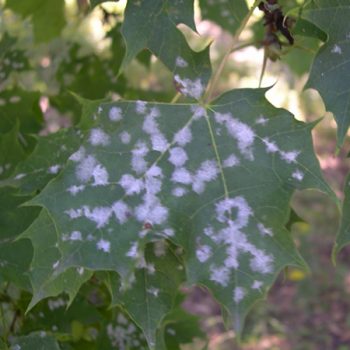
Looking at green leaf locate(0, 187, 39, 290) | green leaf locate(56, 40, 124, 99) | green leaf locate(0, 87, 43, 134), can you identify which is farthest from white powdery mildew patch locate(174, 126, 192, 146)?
green leaf locate(56, 40, 124, 99)

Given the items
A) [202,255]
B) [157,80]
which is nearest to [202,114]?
[202,255]

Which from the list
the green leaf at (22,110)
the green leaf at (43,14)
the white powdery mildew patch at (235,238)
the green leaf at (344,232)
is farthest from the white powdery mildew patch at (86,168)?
the green leaf at (43,14)

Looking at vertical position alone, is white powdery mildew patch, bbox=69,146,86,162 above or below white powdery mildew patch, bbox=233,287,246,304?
above

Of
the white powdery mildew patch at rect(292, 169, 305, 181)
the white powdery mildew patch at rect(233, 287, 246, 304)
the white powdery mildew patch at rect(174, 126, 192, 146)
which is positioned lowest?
the white powdery mildew patch at rect(233, 287, 246, 304)

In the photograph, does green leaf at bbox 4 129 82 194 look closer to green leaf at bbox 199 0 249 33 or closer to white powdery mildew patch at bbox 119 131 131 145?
white powdery mildew patch at bbox 119 131 131 145

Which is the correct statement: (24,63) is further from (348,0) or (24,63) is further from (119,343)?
(348,0)

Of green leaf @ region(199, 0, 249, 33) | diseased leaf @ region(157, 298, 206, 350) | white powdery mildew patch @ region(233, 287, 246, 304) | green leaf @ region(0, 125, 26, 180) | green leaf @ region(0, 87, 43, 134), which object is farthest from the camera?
green leaf @ region(199, 0, 249, 33)
